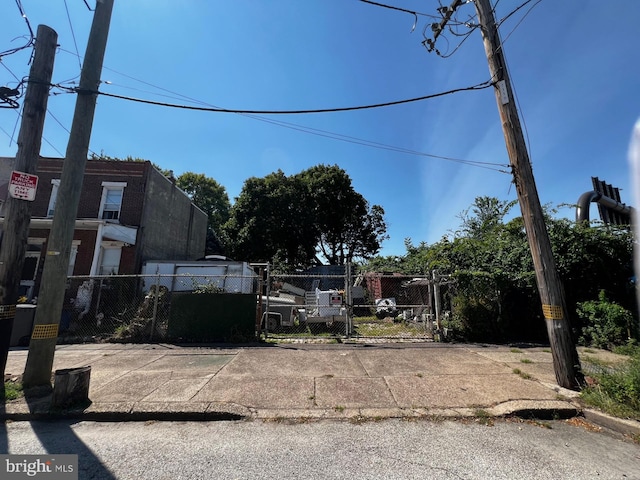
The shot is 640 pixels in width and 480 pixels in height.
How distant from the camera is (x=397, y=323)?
13672 millimetres

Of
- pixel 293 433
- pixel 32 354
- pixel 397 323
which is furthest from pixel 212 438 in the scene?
pixel 397 323

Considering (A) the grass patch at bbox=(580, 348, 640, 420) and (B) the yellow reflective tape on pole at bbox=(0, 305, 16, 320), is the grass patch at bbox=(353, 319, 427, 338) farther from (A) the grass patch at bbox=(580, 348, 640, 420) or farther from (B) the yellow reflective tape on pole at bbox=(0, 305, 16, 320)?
(B) the yellow reflective tape on pole at bbox=(0, 305, 16, 320)

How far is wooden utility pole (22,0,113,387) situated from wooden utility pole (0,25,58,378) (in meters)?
0.53

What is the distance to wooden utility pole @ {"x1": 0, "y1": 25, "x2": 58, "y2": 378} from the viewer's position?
5.16 metres

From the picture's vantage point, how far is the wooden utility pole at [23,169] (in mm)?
5160

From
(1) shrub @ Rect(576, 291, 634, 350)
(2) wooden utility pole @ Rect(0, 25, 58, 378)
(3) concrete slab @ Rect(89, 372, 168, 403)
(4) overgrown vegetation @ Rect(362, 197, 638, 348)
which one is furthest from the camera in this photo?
(4) overgrown vegetation @ Rect(362, 197, 638, 348)

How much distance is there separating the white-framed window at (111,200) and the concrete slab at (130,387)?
40.5 feet

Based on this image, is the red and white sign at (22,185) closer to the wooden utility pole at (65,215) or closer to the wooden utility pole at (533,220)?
the wooden utility pole at (65,215)

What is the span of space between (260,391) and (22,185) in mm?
5303

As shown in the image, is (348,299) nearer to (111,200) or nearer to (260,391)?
(260,391)

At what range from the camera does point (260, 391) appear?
5098 millimetres

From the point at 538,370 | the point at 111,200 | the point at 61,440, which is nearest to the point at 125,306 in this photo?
the point at 111,200

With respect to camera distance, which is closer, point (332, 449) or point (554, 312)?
point (332, 449)

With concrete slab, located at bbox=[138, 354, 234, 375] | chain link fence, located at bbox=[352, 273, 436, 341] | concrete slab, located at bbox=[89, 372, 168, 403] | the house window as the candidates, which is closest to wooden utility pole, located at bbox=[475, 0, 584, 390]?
chain link fence, located at bbox=[352, 273, 436, 341]
